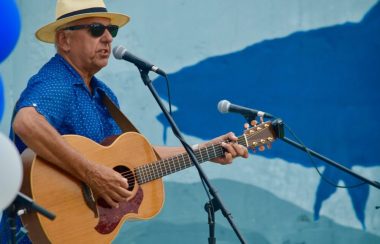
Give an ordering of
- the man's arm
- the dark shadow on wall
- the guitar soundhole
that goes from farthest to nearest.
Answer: the dark shadow on wall
the guitar soundhole
the man's arm

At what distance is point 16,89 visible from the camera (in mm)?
6223

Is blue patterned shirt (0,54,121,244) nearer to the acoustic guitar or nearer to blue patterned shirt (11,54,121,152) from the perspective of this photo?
blue patterned shirt (11,54,121,152)

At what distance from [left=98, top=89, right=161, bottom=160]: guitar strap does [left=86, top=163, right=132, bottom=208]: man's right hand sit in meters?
0.40

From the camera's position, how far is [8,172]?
9.59 feet

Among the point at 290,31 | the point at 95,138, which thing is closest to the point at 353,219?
the point at 290,31

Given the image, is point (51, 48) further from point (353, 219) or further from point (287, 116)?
point (353, 219)

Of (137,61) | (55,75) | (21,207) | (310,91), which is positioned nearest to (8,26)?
(21,207)

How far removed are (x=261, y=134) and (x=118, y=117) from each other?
82 centimetres

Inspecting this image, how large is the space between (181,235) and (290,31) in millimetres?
1740

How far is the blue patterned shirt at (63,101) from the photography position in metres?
4.53

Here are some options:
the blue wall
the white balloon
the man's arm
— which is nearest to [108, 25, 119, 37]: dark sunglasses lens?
the man's arm

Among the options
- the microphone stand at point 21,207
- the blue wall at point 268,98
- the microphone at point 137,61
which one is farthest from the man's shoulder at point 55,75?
the blue wall at point 268,98

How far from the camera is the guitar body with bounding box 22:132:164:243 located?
14.3ft

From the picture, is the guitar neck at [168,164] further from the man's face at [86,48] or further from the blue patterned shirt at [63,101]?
the man's face at [86,48]
